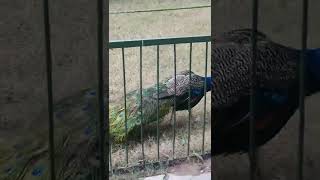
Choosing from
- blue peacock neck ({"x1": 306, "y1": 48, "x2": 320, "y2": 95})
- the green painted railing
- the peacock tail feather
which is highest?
the green painted railing

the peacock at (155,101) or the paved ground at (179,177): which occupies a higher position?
the peacock at (155,101)

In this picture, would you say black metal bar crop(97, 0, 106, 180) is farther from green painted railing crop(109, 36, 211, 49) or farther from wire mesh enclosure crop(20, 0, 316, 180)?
green painted railing crop(109, 36, 211, 49)

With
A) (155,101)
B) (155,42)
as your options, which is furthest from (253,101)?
(155,101)

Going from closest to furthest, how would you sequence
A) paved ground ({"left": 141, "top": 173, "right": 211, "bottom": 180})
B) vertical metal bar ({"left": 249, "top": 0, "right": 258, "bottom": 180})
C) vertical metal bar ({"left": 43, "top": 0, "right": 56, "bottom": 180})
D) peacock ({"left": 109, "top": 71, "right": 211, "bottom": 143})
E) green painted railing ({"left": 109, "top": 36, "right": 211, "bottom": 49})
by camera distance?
vertical metal bar ({"left": 43, "top": 0, "right": 56, "bottom": 180}) < vertical metal bar ({"left": 249, "top": 0, "right": 258, "bottom": 180}) < green painted railing ({"left": 109, "top": 36, "right": 211, "bottom": 49}) < paved ground ({"left": 141, "top": 173, "right": 211, "bottom": 180}) < peacock ({"left": 109, "top": 71, "right": 211, "bottom": 143})

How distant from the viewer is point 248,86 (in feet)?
5.07

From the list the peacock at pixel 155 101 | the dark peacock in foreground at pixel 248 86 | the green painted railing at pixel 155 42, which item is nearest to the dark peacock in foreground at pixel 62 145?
the dark peacock in foreground at pixel 248 86

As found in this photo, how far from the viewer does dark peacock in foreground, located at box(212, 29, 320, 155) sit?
1509 millimetres

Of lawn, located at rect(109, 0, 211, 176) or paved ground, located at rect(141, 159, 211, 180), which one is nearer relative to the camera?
paved ground, located at rect(141, 159, 211, 180)

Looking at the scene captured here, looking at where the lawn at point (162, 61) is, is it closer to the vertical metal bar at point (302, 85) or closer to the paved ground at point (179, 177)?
the paved ground at point (179, 177)

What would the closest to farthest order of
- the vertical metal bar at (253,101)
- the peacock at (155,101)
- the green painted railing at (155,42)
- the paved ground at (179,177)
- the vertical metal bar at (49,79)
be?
the vertical metal bar at (49,79) < the vertical metal bar at (253,101) < the green painted railing at (155,42) < the paved ground at (179,177) < the peacock at (155,101)

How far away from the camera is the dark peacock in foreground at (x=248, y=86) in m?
1.51

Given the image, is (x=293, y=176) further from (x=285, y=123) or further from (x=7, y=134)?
(x=7, y=134)

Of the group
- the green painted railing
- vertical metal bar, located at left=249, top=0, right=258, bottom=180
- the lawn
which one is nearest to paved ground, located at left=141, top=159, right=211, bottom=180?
the lawn

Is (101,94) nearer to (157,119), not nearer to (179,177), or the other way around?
A: (179,177)
